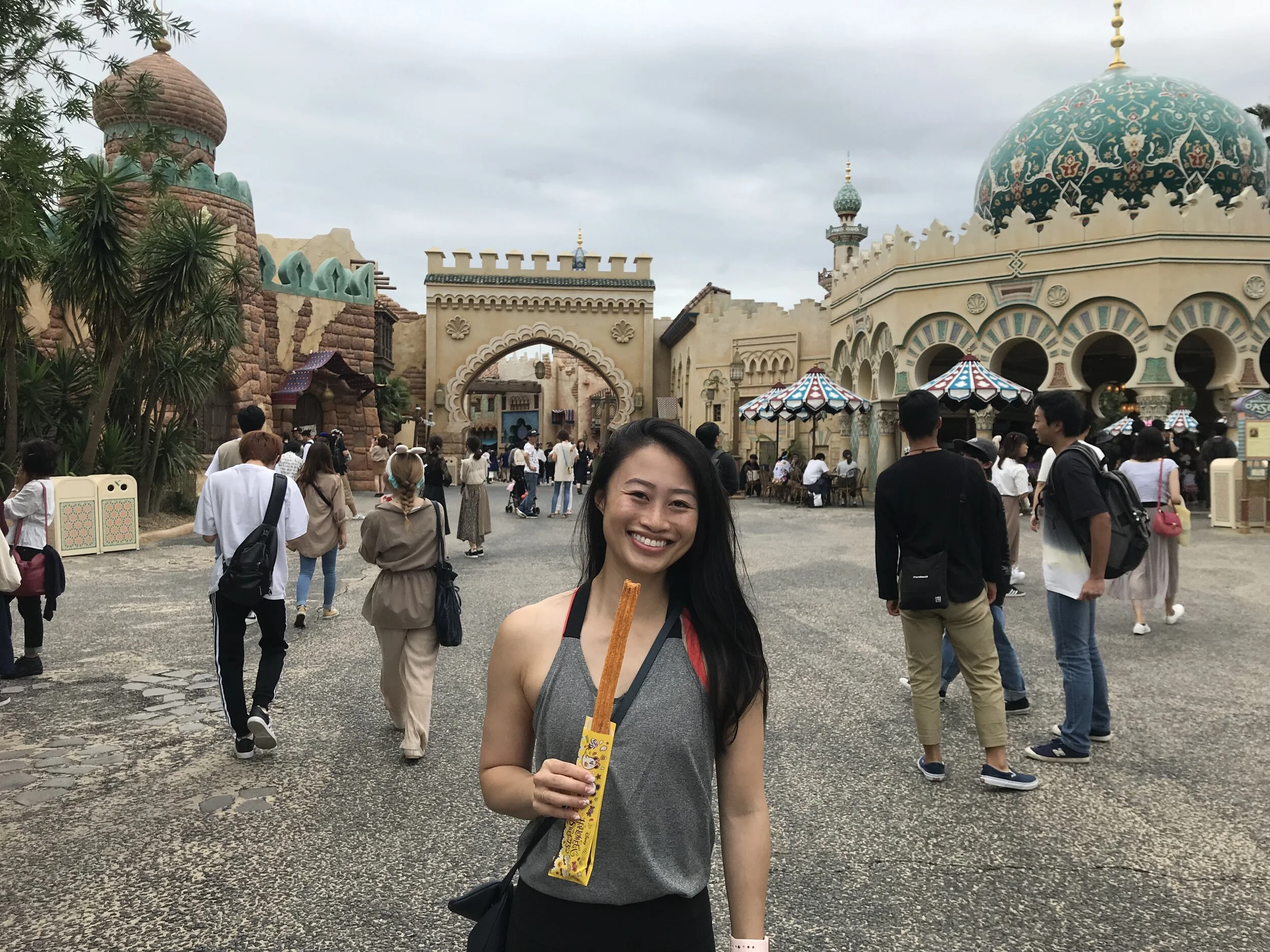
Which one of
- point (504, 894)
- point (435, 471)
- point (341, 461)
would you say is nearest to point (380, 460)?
point (341, 461)

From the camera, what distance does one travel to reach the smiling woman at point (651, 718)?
1608 mm

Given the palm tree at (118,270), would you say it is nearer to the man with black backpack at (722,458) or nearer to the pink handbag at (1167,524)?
the man with black backpack at (722,458)

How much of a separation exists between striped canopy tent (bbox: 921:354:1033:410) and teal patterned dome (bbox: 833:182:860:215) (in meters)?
27.3

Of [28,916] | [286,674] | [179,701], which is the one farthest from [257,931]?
[286,674]

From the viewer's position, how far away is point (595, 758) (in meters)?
1.50

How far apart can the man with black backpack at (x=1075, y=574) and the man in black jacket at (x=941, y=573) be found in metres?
0.41

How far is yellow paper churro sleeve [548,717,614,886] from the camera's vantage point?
4.90 feet

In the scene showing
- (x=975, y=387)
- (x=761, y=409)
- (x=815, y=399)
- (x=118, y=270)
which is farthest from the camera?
(x=761, y=409)

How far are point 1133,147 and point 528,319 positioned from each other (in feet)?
64.8

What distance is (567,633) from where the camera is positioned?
169cm

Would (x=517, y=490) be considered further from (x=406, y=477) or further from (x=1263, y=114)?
(x=1263, y=114)

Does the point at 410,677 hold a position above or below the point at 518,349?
below

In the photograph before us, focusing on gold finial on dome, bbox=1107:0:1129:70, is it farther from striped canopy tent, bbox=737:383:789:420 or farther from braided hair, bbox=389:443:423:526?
braided hair, bbox=389:443:423:526

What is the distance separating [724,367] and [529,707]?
1150 inches
